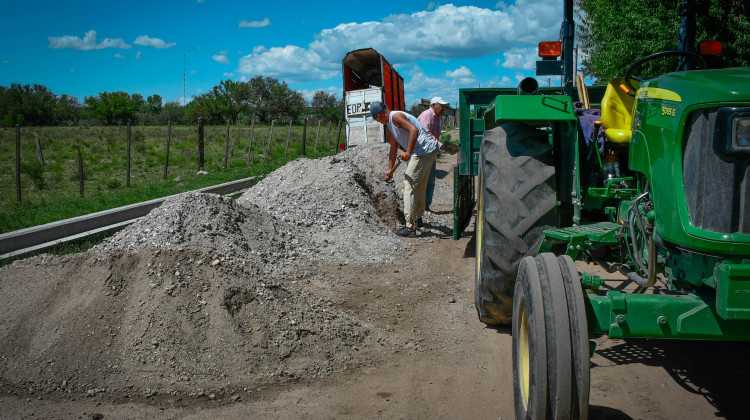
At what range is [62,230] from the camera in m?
7.18

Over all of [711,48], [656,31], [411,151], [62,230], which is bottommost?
[62,230]

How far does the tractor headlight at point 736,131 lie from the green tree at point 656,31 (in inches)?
359

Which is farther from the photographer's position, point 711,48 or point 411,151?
point 411,151

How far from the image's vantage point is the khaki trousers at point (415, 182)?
8156mm

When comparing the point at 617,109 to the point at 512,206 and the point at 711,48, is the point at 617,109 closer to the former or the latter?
the point at 711,48

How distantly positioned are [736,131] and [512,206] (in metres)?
1.73

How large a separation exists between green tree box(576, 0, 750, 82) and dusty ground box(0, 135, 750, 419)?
7.88 meters

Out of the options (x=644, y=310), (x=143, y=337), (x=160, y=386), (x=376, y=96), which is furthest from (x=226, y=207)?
(x=376, y=96)

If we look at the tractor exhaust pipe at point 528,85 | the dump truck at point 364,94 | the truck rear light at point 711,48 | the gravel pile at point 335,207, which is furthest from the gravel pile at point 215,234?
the dump truck at point 364,94

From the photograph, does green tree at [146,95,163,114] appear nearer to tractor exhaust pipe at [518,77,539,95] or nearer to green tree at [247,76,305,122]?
green tree at [247,76,305,122]

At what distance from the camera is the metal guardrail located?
21.5 ft

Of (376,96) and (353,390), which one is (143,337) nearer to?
(353,390)

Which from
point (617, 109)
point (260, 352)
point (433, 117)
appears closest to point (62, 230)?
point (260, 352)

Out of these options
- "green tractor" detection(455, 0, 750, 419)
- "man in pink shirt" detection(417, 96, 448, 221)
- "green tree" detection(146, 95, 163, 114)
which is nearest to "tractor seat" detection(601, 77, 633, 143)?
"green tractor" detection(455, 0, 750, 419)
